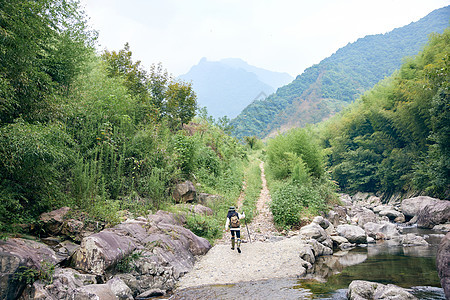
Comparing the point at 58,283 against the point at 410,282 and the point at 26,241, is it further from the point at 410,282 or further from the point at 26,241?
the point at 410,282

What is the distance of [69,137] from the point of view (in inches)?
219

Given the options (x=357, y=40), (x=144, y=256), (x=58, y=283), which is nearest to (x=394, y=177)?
(x=144, y=256)

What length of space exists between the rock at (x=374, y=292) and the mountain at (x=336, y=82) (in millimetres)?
58114

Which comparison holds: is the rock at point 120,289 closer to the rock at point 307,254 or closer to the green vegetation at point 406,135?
the rock at point 307,254

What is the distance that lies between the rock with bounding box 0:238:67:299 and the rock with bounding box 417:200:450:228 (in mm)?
14163

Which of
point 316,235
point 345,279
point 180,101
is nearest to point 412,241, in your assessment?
point 316,235

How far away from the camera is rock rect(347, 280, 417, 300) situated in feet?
15.0

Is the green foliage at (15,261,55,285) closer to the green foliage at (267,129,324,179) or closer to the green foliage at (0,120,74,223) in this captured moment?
the green foliage at (0,120,74,223)

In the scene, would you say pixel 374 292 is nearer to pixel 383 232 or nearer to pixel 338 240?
pixel 338 240

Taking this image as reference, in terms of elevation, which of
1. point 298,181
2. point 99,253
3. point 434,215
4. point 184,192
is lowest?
point 434,215

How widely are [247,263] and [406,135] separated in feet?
66.4

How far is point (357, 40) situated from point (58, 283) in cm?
A: 14055

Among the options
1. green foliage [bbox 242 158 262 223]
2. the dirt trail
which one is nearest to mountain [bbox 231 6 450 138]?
green foliage [bbox 242 158 262 223]

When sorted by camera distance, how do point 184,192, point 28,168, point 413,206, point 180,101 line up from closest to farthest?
point 28,168, point 184,192, point 413,206, point 180,101
